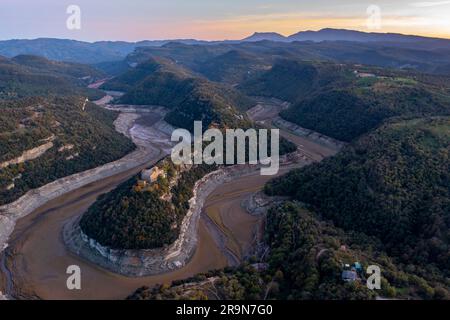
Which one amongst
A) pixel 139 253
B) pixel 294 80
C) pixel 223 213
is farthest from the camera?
pixel 294 80

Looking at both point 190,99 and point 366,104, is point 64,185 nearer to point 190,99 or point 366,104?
point 190,99

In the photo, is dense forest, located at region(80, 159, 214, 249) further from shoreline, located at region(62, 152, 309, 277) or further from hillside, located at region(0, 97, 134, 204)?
hillside, located at region(0, 97, 134, 204)

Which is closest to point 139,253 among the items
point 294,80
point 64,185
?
point 64,185

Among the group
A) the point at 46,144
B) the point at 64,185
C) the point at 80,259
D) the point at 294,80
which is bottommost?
the point at 80,259

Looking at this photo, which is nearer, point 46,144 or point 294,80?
point 46,144

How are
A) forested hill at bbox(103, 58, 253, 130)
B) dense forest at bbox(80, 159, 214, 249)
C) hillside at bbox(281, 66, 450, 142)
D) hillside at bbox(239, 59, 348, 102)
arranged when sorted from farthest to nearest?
hillside at bbox(239, 59, 348, 102) < forested hill at bbox(103, 58, 253, 130) < hillside at bbox(281, 66, 450, 142) < dense forest at bbox(80, 159, 214, 249)

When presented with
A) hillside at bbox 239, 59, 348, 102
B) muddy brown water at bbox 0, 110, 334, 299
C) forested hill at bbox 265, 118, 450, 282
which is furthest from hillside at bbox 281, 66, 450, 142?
muddy brown water at bbox 0, 110, 334, 299
